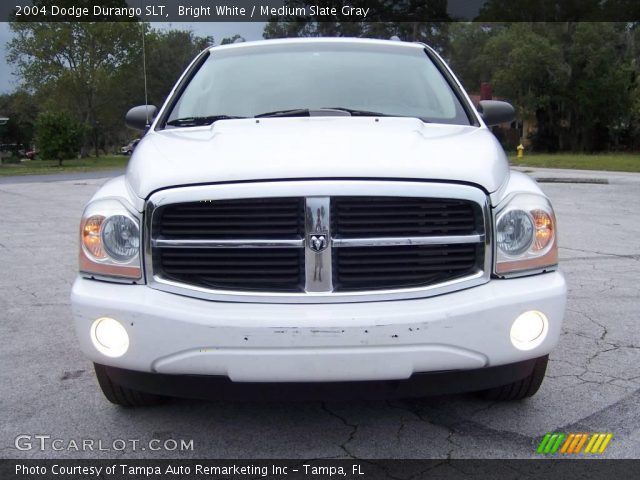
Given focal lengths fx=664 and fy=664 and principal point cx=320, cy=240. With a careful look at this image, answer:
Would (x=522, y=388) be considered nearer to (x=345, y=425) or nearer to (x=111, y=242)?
(x=345, y=425)

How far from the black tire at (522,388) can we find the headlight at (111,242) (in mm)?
1755

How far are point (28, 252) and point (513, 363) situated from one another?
6.62 meters

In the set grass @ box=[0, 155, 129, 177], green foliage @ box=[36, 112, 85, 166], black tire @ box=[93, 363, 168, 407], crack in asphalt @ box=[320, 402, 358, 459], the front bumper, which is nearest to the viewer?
the front bumper

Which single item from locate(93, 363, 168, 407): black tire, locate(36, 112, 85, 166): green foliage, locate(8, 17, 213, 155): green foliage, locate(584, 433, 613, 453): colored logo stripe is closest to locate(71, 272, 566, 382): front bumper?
locate(93, 363, 168, 407): black tire

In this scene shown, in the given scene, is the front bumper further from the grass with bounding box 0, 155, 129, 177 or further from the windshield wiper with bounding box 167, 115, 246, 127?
the grass with bounding box 0, 155, 129, 177

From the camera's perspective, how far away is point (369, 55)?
14.3ft

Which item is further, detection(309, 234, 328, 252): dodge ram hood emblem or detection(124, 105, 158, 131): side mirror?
detection(124, 105, 158, 131): side mirror

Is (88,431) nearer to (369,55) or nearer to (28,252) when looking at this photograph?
(369,55)

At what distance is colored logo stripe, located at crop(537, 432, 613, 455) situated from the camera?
9.23ft

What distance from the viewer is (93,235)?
279cm

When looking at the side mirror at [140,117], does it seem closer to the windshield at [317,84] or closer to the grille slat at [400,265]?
the windshield at [317,84]

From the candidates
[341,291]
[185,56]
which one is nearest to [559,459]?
[341,291]

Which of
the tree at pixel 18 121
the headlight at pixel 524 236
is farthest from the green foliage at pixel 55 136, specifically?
the headlight at pixel 524 236

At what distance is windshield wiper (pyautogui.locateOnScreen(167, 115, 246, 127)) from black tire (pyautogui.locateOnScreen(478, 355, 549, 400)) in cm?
202
